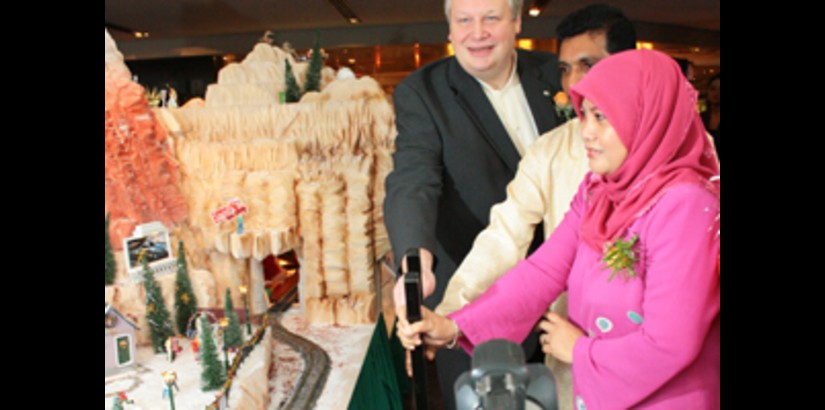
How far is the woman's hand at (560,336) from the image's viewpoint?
44.4 inches

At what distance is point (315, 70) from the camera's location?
1934mm

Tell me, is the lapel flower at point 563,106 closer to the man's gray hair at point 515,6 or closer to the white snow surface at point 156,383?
the man's gray hair at point 515,6

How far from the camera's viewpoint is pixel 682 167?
3.17 ft

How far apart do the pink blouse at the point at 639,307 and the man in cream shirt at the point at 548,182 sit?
0.07 m

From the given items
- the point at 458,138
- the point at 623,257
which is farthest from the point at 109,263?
the point at 623,257

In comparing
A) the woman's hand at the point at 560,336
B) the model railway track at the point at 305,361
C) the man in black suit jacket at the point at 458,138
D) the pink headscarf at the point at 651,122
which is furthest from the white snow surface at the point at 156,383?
the pink headscarf at the point at 651,122

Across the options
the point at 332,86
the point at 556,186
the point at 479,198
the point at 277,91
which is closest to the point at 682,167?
the point at 556,186

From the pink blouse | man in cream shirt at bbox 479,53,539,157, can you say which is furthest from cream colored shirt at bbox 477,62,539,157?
the pink blouse

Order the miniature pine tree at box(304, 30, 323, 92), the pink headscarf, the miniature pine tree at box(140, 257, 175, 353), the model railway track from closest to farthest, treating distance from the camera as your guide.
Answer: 1. the pink headscarf
2. the miniature pine tree at box(304, 30, 323, 92)
3. the miniature pine tree at box(140, 257, 175, 353)
4. the model railway track

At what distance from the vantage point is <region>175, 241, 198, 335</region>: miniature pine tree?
1917 mm

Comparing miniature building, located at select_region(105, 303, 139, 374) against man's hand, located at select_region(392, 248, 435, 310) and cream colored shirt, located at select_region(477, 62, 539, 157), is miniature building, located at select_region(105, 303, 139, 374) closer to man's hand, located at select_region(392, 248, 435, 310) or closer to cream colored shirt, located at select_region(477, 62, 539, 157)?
Answer: man's hand, located at select_region(392, 248, 435, 310)

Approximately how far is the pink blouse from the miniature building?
3.14 ft

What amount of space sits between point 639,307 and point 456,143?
54 centimetres
